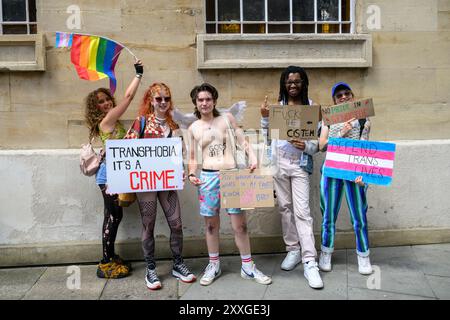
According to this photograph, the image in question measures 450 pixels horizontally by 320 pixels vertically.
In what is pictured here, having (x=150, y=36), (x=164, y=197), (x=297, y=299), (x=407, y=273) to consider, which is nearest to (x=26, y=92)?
(x=150, y=36)

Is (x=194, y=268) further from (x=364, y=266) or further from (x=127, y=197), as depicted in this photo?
(x=364, y=266)

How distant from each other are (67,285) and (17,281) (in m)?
0.57

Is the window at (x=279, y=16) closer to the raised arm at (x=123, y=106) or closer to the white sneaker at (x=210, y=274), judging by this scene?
the raised arm at (x=123, y=106)

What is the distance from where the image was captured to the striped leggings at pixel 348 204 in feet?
14.6

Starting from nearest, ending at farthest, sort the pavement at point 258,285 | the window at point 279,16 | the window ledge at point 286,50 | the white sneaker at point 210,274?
1. the pavement at point 258,285
2. the white sneaker at point 210,274
3. the window ledge at point 286,50
4. the window at point 279,16

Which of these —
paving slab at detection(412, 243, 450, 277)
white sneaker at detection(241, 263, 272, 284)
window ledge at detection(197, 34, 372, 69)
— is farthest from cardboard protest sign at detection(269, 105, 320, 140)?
paving slab at detection(412, 243, 450, 277)

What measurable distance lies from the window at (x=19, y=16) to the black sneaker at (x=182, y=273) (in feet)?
10.6

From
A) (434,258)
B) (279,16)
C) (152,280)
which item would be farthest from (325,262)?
(279,16)

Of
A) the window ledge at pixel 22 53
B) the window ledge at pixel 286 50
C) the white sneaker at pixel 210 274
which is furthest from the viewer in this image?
the window ledge at pixel 286 50

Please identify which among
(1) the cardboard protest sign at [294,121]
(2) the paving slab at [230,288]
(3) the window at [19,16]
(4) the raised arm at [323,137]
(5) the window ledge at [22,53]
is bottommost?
(2) the paving slab at [230,288]

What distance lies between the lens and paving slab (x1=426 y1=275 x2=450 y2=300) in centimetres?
409

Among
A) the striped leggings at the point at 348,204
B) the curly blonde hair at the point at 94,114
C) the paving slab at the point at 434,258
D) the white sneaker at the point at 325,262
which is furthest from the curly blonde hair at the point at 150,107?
the paving slab at the point at 434,258

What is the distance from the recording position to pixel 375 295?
410 centimetres
